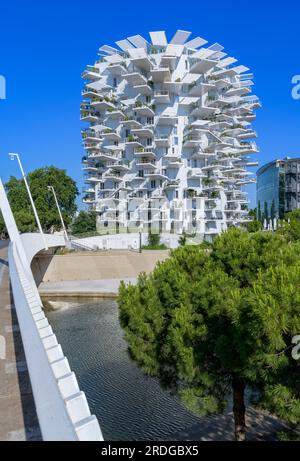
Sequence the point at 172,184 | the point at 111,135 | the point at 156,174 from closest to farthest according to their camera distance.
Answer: the point at 156,174 < the point at 172,184 < the point at 111,135

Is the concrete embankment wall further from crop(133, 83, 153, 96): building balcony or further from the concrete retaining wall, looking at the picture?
crop(133, 83, 153, 96): building balcony

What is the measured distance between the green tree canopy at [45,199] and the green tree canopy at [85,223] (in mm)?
3218

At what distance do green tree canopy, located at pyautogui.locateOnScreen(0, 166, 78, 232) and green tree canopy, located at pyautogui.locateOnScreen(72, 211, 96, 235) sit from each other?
10.6 ft

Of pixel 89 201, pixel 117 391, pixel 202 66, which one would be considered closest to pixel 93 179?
pixel 89 201

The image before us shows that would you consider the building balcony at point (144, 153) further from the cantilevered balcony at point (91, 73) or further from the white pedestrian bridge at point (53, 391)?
the white pedestrian bridge at point (53, 391)

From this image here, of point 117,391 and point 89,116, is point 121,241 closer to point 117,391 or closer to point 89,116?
point 89,116

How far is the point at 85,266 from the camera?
42.2m

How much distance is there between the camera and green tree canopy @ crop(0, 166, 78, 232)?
65062 mm

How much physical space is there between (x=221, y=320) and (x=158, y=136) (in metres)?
51.9

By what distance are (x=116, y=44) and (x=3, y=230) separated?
116ft

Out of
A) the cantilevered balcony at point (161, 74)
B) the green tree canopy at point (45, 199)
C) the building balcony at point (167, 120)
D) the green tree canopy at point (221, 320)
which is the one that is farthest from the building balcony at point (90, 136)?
the green tree canopy at point (221, 320)

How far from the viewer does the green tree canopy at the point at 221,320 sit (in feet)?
25.0

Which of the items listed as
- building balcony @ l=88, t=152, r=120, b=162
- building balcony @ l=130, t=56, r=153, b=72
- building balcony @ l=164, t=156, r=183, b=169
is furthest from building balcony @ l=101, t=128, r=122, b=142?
building balcony @ l=130, t=56, r=153, b=72
